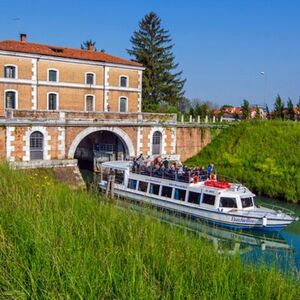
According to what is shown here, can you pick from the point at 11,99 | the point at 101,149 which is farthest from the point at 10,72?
the point at 101,149

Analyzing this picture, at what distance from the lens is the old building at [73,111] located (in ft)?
75.0

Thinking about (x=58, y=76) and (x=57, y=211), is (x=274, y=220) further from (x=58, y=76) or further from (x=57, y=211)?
(x=58, y=76)

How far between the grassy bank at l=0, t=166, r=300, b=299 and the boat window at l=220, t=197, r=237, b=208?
10169 mm

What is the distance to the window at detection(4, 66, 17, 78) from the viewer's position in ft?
91.9

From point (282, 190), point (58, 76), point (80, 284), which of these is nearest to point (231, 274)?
point (80, 284)

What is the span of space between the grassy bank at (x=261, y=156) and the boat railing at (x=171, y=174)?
6174 millimetres

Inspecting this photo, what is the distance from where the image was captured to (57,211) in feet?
23.8

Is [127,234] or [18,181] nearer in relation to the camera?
[127,234]

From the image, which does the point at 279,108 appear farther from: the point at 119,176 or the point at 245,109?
the point at 119,176

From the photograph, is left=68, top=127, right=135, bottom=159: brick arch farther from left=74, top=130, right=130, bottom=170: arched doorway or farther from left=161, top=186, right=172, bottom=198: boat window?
left=161, top=186, right=172, bottom=198: boat window

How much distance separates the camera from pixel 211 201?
17953mm

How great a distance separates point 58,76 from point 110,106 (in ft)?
15.8

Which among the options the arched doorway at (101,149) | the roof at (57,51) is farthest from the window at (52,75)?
the arched doorway at (101,149)

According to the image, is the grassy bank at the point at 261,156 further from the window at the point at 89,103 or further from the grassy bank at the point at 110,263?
the grassy bank at the point at 110,263
